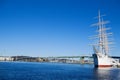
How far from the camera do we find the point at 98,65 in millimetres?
138500

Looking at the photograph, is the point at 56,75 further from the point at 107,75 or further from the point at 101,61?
the point at 101,61

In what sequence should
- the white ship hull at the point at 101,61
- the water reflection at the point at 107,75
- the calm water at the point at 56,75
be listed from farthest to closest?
1. the white ship hull at the point at 101,61
2. the water reflection at the point at 107,75
3. the calm water at the point at 56,75

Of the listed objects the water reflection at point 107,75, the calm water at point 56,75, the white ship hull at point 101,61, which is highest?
the white ship hull at point 101,61

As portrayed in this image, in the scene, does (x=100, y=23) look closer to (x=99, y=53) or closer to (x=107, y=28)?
(x=107, y=28)

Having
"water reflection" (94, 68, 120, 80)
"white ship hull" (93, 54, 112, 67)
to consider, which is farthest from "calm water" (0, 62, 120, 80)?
"white ship hull" (93, 54, 112, 67)

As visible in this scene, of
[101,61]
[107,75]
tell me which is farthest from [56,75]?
[101,61]

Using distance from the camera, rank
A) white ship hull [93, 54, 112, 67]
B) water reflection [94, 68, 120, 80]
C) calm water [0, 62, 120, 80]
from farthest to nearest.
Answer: white ship hull [93, 54, 112, 67] < water reflection [94, 68, 120, 80] < calm water [0, 62, 120, 80]

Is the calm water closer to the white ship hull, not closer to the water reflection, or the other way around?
the water reflection

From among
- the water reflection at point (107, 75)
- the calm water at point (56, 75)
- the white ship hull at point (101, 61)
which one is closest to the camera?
the calm water at point (56, 75)

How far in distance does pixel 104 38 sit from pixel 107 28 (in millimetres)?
6015

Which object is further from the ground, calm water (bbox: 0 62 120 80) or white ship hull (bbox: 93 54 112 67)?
white ship hull (bbox: 93 54 112 67)

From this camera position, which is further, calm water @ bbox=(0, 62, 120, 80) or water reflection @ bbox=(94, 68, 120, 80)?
water reflection @ bbox=(94, 68, 120, 80)

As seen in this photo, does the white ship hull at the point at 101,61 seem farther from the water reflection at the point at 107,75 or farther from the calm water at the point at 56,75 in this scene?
the water reflection at the point at 107,75

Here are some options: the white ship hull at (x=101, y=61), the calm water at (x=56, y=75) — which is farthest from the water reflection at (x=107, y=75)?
the white ship hull at (x=101, y=61)
